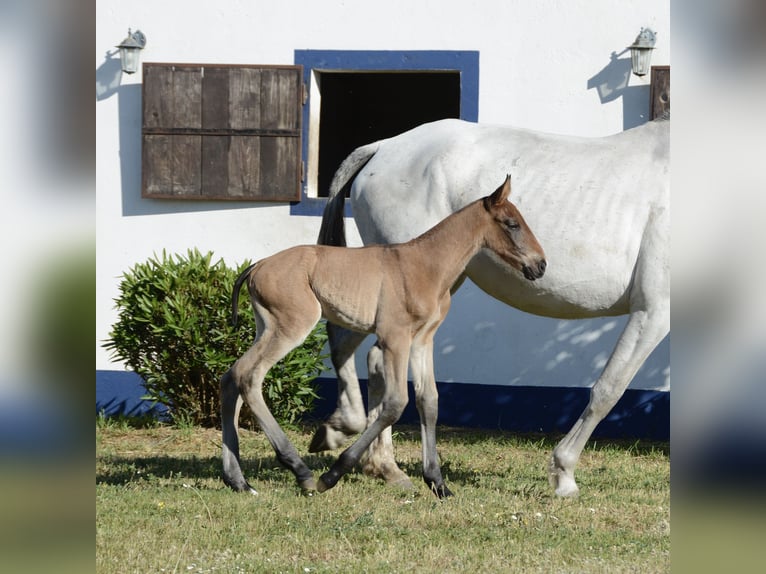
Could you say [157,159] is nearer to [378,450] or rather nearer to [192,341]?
[192,341]

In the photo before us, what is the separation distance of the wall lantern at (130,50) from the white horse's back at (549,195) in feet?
9.89

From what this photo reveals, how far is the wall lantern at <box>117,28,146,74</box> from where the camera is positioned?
27.0 feet

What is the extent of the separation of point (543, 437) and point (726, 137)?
272 inches

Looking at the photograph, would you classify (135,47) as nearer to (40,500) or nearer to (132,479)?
(132,479)

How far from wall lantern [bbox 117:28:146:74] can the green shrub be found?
176cm

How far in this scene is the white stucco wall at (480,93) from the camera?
800 cm

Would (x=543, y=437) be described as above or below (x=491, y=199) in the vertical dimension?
below

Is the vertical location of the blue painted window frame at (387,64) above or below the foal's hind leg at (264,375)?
above

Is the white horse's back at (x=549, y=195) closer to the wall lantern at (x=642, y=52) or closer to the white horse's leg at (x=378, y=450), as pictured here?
the white horse's leg at (x=378, y=450)

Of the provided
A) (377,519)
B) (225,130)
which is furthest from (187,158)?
(377,519)

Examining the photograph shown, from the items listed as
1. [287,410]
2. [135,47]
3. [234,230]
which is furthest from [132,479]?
[135,47]

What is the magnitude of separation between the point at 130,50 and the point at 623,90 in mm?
4262

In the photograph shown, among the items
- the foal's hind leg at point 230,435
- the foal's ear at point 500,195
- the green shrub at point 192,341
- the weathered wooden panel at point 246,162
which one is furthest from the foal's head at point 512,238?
the weathered wooden panel at point 246,162

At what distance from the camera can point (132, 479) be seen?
562 centimetres
